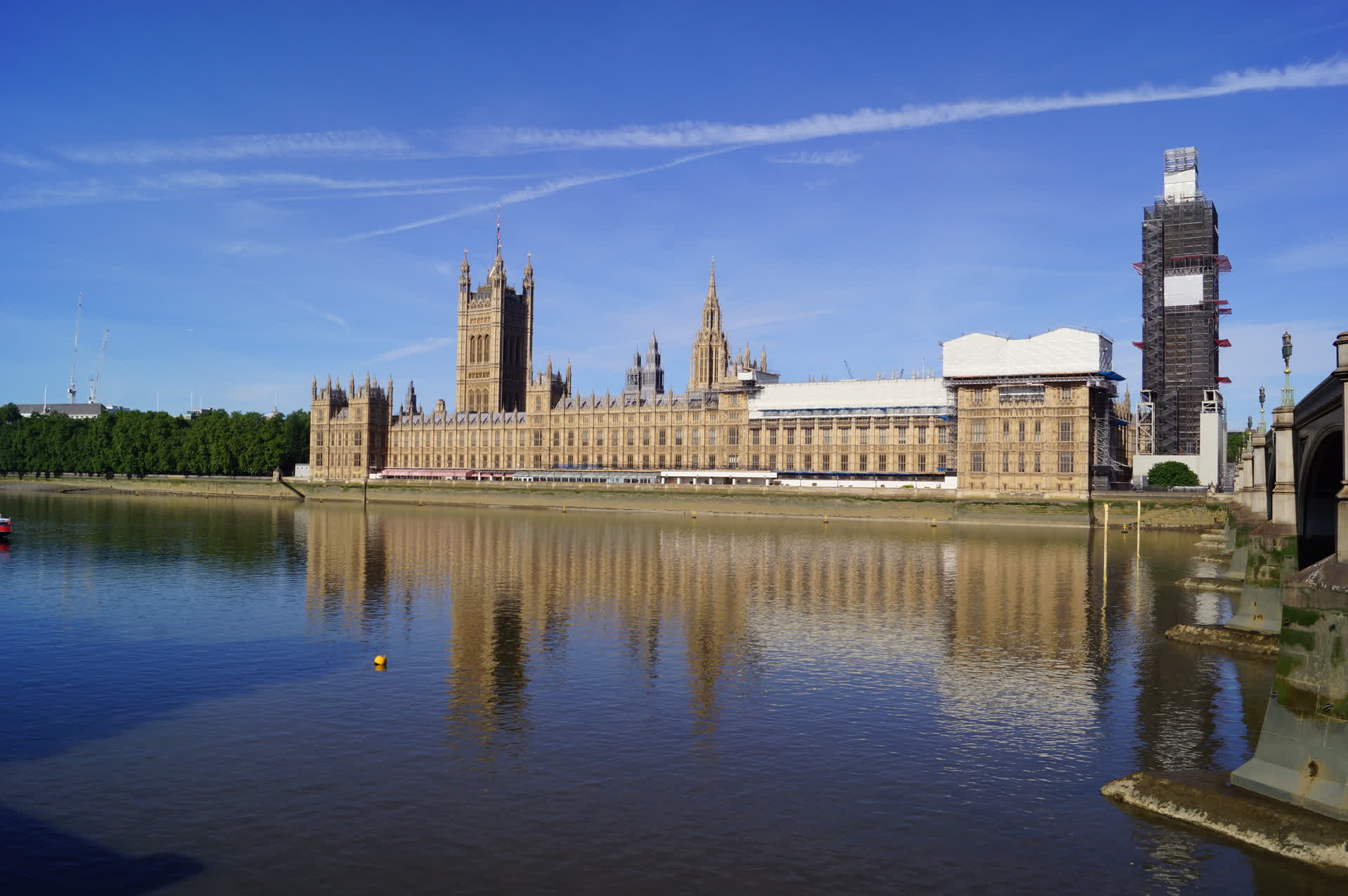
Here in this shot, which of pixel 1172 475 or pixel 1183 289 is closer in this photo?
pixel 1172 475

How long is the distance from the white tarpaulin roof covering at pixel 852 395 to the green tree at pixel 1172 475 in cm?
3313

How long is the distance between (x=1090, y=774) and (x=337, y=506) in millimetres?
167308

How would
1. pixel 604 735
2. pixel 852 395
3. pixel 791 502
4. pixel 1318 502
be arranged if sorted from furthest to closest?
pixel 852 395
pixel 791 502
pixel 1318 502
pixel 604 735

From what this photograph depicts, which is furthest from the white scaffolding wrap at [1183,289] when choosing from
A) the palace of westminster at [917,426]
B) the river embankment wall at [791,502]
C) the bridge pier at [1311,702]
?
the bridge pier at [1311,702]

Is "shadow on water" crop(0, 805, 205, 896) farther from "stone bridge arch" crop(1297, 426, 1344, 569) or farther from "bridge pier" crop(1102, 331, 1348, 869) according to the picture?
A: "stone bridge arch" crop(1297, 426, 1344, 569)

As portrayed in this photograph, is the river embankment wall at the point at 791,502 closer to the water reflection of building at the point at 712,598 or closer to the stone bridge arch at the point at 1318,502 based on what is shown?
the water reflection of building at the point at 712,598

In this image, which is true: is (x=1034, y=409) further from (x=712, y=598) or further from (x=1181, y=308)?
(x=712, y=598)

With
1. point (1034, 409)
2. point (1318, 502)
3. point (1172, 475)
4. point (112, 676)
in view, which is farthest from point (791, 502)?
point (112, 676)

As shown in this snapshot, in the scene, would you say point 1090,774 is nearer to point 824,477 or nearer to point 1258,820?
point 1258,820

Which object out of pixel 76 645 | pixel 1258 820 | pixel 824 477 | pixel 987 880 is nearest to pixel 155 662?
pixel 76 645

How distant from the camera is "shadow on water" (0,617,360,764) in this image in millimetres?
31406

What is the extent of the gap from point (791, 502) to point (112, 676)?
117827 mm

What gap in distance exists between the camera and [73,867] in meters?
21.4

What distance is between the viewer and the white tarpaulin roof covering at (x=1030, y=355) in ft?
477
